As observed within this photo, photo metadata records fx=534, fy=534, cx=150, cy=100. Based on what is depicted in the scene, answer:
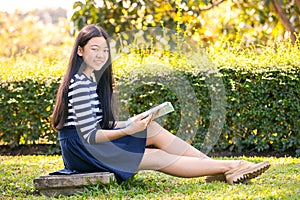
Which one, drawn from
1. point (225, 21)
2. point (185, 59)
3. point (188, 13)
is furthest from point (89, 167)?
point (225, 21)

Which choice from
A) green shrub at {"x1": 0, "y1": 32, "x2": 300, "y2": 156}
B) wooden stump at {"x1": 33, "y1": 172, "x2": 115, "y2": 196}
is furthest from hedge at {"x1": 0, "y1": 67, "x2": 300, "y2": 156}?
wooden stump at {"x1": 33, "y1": 172, "x2": 115, "y2": 196}

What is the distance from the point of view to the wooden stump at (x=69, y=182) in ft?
11.1

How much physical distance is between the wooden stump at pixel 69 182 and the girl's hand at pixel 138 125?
30 cm

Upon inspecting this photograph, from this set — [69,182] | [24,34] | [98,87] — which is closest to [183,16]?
[98,87]

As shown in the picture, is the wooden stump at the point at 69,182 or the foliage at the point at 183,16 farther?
the foliage at the point at 183,16

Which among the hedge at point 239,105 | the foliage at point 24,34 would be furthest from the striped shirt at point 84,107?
the foliage at point 24,34

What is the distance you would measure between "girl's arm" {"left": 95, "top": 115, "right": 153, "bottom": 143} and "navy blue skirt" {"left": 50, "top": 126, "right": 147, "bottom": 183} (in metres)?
0.04

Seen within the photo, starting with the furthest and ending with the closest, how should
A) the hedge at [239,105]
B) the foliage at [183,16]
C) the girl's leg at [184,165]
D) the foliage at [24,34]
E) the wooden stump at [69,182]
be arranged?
the foliage at [24,34] → the foliage at [183,16] → the hedge at [239,105] → the girl's leg at [184,165] → the wooden stump at [69,182]

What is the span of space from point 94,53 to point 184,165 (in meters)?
0.97

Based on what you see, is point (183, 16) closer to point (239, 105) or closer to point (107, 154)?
point (239, 105)

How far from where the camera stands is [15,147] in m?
6.38

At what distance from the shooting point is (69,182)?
3396 millimetres

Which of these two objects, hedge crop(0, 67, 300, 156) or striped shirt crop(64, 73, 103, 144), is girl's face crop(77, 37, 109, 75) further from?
hedge crop(0, 67, 300, 156)

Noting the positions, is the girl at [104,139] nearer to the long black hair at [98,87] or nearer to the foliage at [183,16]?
the long black hair at [98,87]
